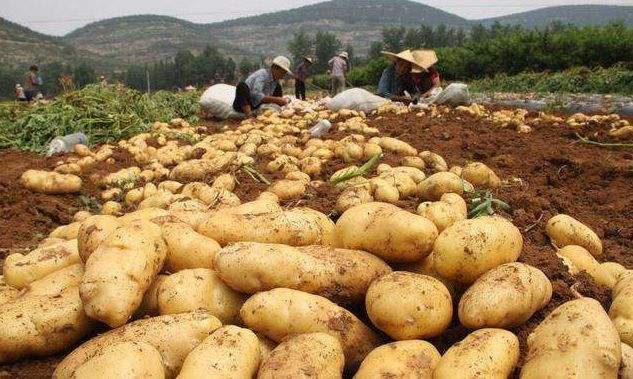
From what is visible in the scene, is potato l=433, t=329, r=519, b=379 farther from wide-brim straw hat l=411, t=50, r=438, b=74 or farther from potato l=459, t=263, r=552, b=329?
wide-brim straw hat l=411, t=50, r=438, b=74

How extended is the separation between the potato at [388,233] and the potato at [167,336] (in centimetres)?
73

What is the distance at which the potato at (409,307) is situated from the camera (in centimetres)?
179

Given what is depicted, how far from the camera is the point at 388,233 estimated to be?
7.07 feet

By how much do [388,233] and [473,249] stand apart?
0.35 meters

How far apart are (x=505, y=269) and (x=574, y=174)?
3015 millimetres

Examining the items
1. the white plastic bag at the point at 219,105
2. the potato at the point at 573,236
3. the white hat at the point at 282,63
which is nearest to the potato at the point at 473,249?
the potato at the point at 573,236

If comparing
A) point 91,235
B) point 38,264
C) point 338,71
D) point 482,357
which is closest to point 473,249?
point 482,357

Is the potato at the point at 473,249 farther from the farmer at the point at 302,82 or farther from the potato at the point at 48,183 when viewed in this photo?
the farmer at the point at 302,82

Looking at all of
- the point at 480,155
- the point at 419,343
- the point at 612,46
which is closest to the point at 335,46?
the point at 612,46

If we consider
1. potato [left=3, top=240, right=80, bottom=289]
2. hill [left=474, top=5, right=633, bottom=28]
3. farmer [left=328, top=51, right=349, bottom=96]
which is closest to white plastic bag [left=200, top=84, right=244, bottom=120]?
potato [left=3, top=240, right=80, bottom=289]

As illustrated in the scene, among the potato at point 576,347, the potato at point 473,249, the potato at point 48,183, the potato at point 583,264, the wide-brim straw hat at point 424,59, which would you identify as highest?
the wide-brim straw hat at point 424,59

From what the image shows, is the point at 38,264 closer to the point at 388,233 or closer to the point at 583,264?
the point at 388,233

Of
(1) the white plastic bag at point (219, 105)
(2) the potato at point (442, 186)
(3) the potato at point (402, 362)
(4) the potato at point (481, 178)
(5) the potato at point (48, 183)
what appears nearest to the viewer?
(3) the potato at point (402, 362)

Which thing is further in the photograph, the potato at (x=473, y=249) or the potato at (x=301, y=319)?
the potato at (x=473, y=249)
